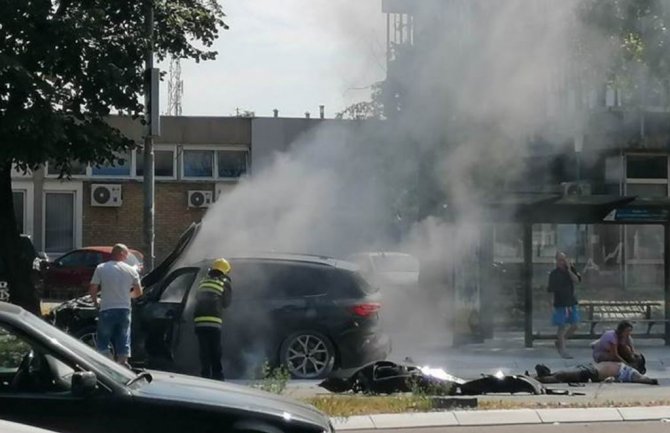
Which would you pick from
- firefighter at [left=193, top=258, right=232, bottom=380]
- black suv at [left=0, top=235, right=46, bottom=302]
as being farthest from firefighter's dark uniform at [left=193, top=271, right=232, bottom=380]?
→ black suv at [left=0, top=235, right=46, bottom=302]

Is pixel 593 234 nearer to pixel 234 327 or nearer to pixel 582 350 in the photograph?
pixel 582 350

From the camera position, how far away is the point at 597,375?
14.5m

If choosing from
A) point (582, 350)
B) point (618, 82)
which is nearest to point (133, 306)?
point (582, 350)

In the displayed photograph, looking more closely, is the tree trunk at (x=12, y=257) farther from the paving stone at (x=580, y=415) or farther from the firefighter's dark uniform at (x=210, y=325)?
the paving stone at (x=580, y=415)

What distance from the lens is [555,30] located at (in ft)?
63.6

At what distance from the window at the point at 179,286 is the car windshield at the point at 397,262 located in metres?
5.03

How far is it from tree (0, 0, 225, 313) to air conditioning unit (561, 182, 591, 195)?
9087 millimetres

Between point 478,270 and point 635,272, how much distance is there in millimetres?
2924

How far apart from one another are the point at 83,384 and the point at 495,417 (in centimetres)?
572

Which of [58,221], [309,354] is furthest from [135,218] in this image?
[309,354]

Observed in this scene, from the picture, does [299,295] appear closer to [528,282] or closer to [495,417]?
[495,417]

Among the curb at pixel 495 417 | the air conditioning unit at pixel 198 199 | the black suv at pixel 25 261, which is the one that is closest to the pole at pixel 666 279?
the curb at pixel 495 417

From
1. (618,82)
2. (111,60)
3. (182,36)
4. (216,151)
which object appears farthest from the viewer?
(216,151)

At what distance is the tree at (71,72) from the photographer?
16.3m
